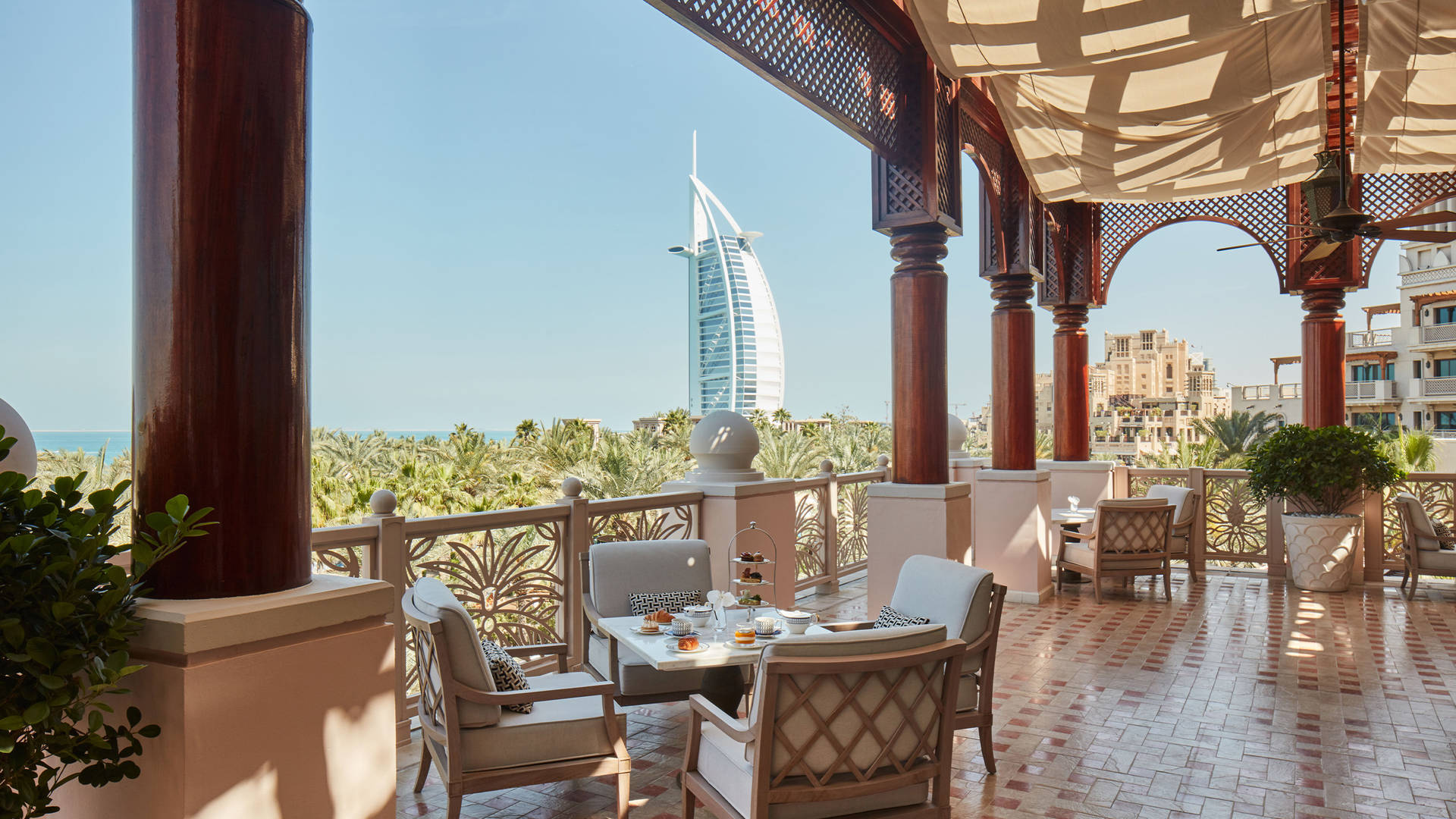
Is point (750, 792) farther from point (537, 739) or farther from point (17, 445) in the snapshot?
point (17, 445)

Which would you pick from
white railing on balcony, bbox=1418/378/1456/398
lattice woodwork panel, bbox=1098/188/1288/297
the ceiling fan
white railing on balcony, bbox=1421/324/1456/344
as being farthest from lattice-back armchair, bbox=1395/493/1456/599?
white railing on balcony, bbox=1418/378/1456/398

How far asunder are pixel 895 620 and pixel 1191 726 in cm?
163

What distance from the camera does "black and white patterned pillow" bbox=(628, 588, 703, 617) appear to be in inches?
159

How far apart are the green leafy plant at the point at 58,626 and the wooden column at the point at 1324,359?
964cm

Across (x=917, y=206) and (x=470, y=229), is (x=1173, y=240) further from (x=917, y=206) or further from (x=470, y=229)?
(x=917, y=206)

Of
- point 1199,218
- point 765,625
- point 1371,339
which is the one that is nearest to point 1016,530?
point 765,625

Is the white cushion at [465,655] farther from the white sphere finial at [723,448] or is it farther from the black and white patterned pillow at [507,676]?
the white sphere finial at [723,448]

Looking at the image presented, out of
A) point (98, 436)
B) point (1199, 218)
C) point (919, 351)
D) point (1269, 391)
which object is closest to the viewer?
point (919, 351)

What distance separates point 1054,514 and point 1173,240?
218 ft

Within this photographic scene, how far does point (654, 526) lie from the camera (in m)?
5.67

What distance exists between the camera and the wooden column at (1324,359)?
840 cm

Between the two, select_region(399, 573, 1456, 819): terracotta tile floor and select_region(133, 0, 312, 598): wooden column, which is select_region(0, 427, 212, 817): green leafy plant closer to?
select_region(133, 0, 312, 598): wooden column

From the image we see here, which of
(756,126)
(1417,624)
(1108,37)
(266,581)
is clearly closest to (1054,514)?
(1417,624)

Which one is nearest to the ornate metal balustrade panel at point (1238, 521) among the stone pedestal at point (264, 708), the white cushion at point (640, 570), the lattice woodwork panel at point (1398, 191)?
the lattice woodwork panel at point (1398, 191)
